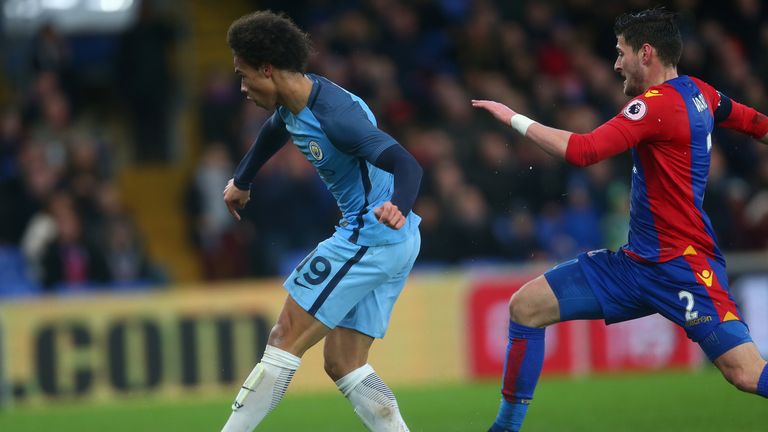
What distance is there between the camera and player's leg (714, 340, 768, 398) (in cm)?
627

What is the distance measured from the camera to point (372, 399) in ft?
21.5

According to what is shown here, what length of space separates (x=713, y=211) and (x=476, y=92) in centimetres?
335

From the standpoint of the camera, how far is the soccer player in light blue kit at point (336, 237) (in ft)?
20.5

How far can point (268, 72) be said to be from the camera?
20.7ft

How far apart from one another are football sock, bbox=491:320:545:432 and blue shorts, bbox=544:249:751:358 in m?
0.23

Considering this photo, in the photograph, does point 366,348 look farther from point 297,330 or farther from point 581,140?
point 581,140

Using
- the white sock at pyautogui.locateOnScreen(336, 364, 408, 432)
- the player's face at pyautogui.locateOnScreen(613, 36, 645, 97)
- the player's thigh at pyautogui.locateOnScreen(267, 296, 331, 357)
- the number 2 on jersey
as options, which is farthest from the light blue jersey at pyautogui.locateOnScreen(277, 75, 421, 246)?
the number 2 on jersey

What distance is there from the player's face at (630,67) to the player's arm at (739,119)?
50 centimetres

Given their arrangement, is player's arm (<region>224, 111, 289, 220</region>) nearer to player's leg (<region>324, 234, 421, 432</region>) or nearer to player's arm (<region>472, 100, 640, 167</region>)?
player's leg (<region>324, 234, 421, 432</region>)

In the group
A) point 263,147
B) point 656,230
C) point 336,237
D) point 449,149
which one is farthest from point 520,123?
point 449,149

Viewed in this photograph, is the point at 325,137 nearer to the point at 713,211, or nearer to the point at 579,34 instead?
the point at 713,211

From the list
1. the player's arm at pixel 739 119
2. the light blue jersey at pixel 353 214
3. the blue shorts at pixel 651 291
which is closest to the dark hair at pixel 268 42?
the light blue jersey at pixel 353 214

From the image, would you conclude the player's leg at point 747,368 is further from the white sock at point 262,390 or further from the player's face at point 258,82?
the player's face at point 258,82

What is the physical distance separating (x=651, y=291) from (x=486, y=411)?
3.51m
